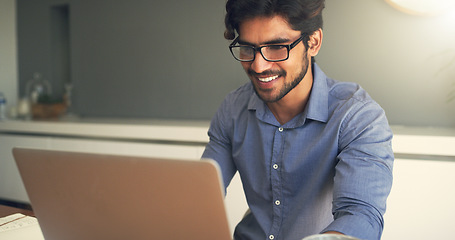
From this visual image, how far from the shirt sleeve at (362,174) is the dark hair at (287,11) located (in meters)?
0.32

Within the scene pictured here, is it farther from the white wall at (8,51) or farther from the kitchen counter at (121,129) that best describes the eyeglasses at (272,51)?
the white wall at (8,51)

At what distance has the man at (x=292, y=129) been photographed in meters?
1.33

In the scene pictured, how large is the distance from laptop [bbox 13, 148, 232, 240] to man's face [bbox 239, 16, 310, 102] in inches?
27.9

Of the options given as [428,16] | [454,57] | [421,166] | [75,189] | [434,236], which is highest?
[428,16]

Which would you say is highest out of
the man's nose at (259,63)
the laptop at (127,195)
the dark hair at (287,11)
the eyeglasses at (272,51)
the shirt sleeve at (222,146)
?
the dark hair at (287,11)

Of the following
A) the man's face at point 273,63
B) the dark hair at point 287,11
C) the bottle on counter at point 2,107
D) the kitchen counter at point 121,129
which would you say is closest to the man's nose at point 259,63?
the man's face at point 273,63

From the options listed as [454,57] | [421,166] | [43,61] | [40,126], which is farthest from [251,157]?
[43,61]

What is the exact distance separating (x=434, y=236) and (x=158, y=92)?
230 cm

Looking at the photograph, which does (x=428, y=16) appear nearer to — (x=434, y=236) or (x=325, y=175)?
(x=434, y=236)

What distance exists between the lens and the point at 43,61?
14.4ft

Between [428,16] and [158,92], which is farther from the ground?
[428,16]

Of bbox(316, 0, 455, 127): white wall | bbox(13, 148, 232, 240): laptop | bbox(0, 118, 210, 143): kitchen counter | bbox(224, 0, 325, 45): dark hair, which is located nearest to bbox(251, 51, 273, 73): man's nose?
bbox(224, 0, 325, 45): dark hair

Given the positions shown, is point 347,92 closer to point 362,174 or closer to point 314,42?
point 314,42

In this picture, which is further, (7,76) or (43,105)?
(7,76)
